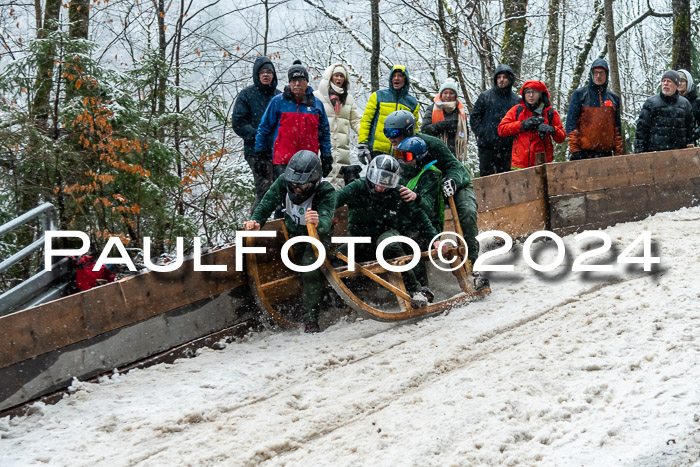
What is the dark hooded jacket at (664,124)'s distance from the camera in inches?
354

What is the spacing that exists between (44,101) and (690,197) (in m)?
8.07

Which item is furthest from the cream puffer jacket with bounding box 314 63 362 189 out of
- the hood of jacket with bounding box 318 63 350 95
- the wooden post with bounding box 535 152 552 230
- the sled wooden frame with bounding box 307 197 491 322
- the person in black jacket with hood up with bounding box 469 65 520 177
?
the wooden post with bounding box 535 152 552 230

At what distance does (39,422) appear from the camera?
4355 mm

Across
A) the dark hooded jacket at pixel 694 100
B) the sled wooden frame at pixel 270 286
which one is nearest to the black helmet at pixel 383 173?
the sled wooden frame at pixel 270 286

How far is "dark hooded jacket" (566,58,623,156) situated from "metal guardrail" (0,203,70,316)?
19.7 feet

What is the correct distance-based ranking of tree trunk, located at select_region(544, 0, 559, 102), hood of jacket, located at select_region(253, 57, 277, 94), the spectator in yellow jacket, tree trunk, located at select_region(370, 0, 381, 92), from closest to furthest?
hood of jacket, located at select_region(253, 57, 277, 94)
the spectator in yellow jacket
tree trunk, located at select_region(370, 0, 381, 92)
tree trunk, located at select_region(544, 0, 559, 102)

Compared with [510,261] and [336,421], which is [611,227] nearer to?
[510,261]

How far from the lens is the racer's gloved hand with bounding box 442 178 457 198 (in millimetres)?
6410

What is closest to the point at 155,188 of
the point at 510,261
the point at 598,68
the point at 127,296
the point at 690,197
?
the point at 127,296

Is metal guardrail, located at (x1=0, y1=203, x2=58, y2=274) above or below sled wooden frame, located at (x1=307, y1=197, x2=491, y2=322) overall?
above

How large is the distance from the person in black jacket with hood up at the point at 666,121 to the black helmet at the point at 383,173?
4.69 meters

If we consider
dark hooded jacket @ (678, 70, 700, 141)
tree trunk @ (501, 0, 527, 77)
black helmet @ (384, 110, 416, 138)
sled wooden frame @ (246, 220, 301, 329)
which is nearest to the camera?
sled wooden frame @ (246, 220, 301, 329)

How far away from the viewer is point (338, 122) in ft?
25.4

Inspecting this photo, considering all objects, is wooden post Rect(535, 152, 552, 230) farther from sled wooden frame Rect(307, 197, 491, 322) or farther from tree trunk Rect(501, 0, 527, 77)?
tree trunk Rect(501, 0, 527, 77)
